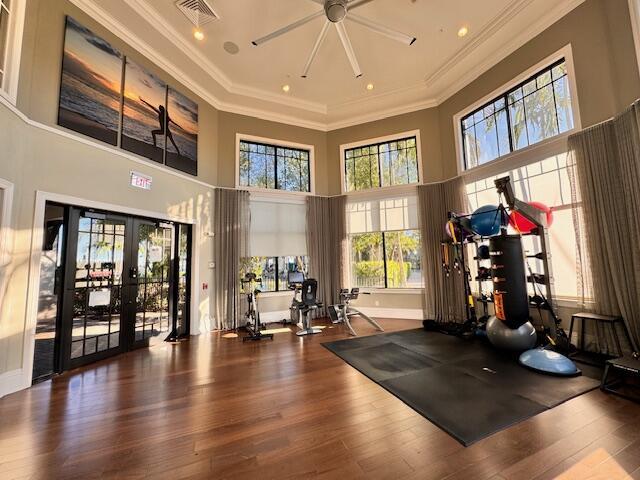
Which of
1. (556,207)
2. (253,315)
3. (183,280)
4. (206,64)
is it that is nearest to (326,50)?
(206,64)

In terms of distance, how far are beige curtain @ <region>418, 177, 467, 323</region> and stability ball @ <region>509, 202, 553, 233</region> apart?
1.48 m

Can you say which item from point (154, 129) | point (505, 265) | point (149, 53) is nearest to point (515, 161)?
point (505, 265)

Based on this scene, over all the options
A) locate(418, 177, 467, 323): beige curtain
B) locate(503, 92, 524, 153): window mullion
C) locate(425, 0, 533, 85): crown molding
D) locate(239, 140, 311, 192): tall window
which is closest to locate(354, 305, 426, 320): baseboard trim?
locate(418, 177, 467, 323): beige curtain

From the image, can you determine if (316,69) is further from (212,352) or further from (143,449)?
(143,449)

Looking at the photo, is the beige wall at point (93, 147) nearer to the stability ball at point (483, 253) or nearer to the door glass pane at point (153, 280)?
the door glass pane at point (153, 280)

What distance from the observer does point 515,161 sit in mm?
5008

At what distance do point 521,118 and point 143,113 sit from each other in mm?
6867

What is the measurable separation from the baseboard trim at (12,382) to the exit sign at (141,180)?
2852 mm

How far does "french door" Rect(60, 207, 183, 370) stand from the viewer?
3.77 m

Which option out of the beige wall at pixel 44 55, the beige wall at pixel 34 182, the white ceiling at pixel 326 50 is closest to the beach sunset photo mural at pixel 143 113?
the beige wall at pixel 34 182

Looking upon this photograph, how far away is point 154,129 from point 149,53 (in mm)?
1375

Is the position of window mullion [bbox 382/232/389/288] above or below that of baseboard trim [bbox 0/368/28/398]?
above

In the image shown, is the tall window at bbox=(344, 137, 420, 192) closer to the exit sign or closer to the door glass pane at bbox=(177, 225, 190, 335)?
the door glass pane at bbox=(177, 225, 190, 335)

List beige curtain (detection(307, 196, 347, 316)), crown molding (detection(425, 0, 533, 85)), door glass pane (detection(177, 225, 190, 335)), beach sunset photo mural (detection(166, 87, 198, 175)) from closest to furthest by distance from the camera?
crown molding (detection(425, 0, 533, 85)) < beach sunset photo mural (detection(166, 87, 198, 175)) < door glass pane (detection(177, 225, 190, 335)) < beige curtain (detection(307, 196, 347, 316))
